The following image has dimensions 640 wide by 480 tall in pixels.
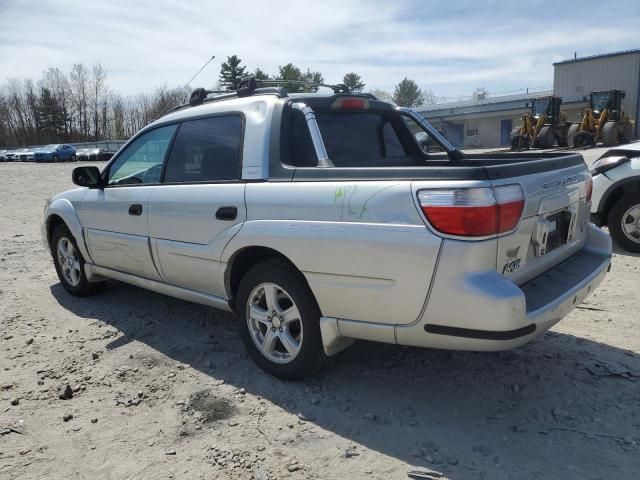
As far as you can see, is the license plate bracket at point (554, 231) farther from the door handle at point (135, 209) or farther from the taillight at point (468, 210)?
the door handle at point (135, 209)

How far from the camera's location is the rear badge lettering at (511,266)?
2.63m

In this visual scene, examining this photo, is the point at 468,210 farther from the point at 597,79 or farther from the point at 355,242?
the point at 597,79

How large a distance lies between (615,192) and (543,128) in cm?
2484

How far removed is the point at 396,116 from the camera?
4359 millimetres

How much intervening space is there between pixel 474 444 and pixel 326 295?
109 centimetres

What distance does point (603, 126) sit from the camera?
2808 centimetres

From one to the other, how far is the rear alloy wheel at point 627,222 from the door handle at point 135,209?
561cm

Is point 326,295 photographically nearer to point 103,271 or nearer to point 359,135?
point 359,135

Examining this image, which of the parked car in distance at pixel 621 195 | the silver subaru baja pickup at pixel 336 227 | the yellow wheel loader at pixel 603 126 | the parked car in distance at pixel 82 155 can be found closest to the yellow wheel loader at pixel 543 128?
the yellow wheel loader at pixel 603 126

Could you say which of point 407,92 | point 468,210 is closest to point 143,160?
point 468,210

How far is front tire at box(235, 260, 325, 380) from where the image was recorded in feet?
10.3

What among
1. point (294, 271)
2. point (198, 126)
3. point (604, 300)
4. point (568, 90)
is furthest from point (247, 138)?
point (568, 90)

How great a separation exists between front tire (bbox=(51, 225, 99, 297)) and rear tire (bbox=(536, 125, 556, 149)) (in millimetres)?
28249

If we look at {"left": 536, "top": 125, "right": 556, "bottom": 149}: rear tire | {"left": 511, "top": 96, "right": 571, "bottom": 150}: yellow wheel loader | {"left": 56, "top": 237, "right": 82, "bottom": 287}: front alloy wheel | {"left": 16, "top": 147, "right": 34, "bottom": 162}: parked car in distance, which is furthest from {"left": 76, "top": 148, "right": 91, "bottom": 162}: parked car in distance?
{"left": 56, "top": 237, "right": 82, "bottom": 287}: front alloy wheel
